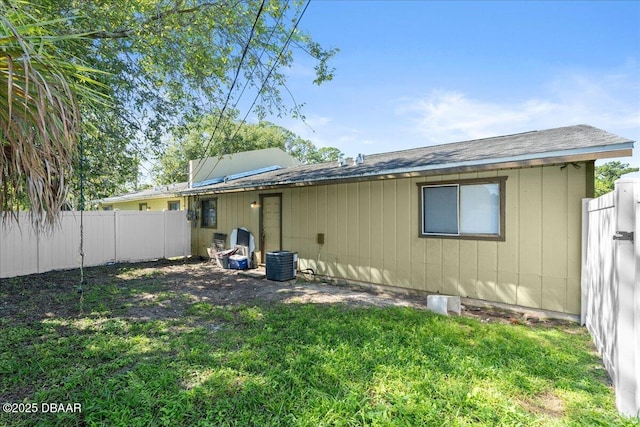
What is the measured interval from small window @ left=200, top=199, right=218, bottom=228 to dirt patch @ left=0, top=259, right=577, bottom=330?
3015 mm

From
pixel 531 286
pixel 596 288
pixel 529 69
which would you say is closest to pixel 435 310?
pixel 531 286

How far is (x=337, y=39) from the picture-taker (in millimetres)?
7715

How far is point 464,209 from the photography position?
561 cm

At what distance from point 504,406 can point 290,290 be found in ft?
15.5

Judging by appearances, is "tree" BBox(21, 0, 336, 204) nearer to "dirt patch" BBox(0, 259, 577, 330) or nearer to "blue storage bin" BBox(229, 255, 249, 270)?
"dirt patch" BBox(0, 259, 577, 330)

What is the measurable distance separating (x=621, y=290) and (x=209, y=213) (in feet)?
37.2

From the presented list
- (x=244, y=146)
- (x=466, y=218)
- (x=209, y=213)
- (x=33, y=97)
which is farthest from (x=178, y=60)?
(x=244, y=146)

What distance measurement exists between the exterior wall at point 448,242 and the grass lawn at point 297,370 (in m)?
0.87

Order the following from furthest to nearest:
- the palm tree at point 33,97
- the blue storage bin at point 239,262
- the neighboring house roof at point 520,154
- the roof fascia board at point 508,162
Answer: the blue storage bin at point 239,262, the neighboring house roof at point 520,154, the roof fascia board at point 508,162, the palm tree at point 33,97

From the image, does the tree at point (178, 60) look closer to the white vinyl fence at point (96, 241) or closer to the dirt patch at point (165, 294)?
the white vinyl fence at point (96, 241)

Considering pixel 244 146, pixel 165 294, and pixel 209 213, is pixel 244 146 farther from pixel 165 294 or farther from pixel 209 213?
pixel 165 294

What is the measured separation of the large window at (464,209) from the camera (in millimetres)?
5270

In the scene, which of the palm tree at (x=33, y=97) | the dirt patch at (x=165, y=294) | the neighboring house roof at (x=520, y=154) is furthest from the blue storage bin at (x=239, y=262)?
the palm tree at (x=33, y=97)

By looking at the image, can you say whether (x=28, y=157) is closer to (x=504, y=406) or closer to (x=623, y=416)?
(x=504, y=406)
